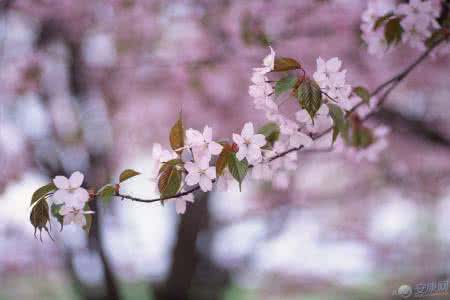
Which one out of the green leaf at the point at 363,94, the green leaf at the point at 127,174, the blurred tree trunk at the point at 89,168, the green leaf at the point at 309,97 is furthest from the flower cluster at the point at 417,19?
the blurred tree trunk at the point at 89,168

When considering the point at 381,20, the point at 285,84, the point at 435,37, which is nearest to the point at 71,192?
the point at 285,84

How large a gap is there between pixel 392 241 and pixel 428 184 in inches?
47.0

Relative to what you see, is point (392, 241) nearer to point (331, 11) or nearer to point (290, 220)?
point (290, 220)

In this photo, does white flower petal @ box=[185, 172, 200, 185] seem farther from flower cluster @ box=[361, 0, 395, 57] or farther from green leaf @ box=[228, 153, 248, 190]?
flower cluster @ box=[361, 0, 395, 57]

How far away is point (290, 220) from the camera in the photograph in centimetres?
382

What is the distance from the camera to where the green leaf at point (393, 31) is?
1.23 meters

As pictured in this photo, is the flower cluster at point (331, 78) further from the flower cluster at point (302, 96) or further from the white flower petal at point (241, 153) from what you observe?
the white flower petal at point (241, 153)

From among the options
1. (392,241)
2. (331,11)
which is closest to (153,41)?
(331,11)

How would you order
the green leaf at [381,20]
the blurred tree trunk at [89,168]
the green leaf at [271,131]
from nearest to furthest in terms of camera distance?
the green leaf at [271,131] → the green leaf at [381,20] → the blurred tree trunk at [89,168]

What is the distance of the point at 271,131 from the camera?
41.4 inches

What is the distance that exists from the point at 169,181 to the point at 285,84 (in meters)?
0.25

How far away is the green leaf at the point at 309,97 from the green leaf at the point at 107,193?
0.35 meters

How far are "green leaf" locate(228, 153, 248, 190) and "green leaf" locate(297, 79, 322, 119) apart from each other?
0.14 m

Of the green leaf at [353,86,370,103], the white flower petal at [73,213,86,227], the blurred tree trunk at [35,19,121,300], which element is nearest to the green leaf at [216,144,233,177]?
the white flower petal at [73,213,86,227]
